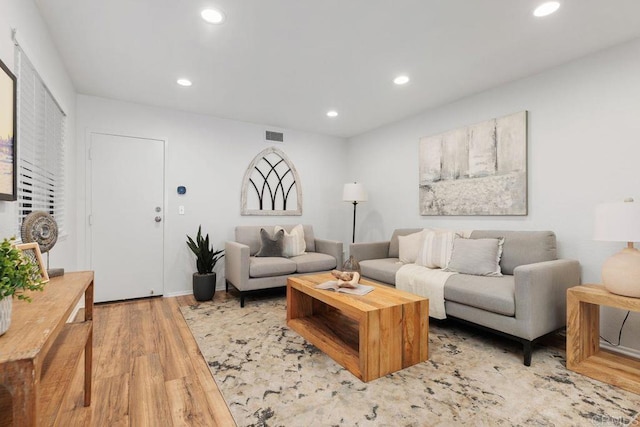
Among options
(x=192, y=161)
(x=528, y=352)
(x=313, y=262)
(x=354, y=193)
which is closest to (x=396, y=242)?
(x=354, y=193)

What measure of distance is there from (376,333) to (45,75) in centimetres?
274

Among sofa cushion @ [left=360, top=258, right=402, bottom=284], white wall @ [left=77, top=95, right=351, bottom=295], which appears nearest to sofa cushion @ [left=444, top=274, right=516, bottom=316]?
sofa cushion @ [left=360, top=258, right=402, bottom=284]

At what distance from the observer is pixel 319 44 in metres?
2.27

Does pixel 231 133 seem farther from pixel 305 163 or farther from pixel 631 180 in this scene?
pixel 631 180

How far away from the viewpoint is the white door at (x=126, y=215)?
3277mm

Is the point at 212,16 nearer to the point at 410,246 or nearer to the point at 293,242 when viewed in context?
the point at 293,242

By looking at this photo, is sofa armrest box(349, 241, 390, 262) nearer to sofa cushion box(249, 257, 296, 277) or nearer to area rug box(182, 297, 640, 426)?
sofa cushion box(249, 257, 296, 277)

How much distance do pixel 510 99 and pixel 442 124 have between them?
726mm

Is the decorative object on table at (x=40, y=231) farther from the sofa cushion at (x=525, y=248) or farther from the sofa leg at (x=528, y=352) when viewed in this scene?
the sofa cushion at (x=525, y=248)


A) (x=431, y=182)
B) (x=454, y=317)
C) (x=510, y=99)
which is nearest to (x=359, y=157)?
(x=431, y=182)

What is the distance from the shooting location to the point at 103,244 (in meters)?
3.30

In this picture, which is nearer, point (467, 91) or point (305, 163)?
point (467, 91)

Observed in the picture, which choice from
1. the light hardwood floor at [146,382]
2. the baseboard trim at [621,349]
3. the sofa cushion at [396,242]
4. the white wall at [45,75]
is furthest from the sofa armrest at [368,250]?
the white wall at [45,75]

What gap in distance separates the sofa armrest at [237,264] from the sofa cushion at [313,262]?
1.95ft
